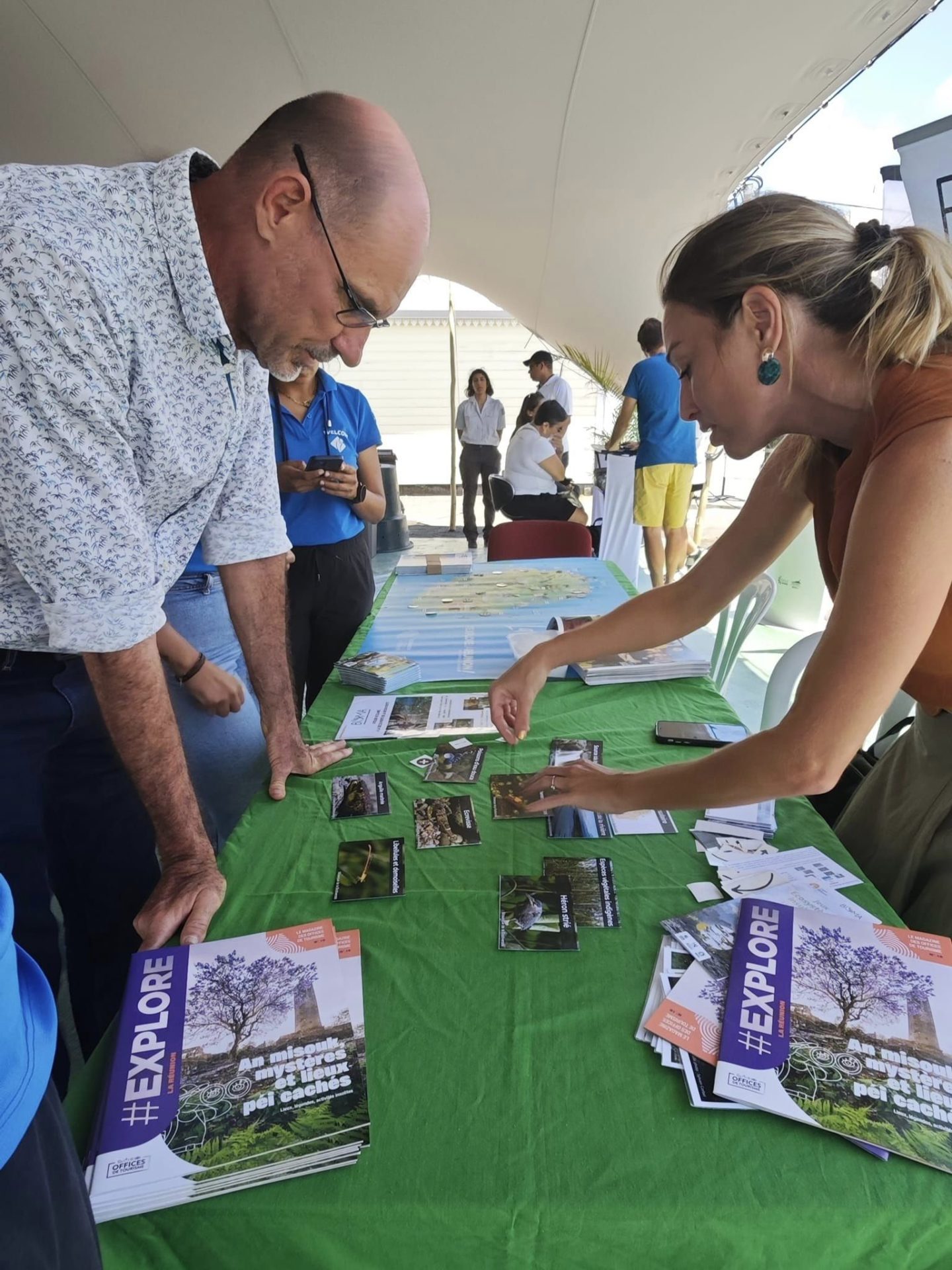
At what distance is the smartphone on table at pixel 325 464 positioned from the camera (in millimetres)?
2365

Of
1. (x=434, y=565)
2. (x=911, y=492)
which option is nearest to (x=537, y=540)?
(x=434, y=565)

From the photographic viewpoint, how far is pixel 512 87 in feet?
17.6

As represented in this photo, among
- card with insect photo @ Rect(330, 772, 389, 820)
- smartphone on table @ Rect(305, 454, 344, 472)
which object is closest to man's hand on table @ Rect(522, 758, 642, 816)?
card with insect photo @ Rect(330, 772, 389, 820)

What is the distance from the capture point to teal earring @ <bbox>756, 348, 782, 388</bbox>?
1033mm

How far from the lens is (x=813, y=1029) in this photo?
0.74 meters

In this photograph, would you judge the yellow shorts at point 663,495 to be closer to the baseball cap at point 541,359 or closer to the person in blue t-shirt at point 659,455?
the person in blue t-shirt at point 659,455

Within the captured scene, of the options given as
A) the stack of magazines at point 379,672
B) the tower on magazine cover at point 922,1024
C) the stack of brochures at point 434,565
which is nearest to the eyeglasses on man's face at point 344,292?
the stack of magazines at point 379,672

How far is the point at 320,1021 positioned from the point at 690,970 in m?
0.41

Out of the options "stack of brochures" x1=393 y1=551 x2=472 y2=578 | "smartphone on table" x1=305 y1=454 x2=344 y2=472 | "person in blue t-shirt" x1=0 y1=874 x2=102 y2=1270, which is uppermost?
"smartphone on table" x1=305 y1=454 x2=344 y2=472

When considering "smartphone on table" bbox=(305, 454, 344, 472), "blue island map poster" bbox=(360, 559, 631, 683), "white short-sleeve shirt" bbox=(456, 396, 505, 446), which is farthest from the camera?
"white short-sleeve shirt" bbox=(456, 396, 505, 446)

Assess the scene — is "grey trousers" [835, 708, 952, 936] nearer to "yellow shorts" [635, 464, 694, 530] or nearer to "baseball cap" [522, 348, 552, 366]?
"yellow shorts" [635, 464, 694, 530]

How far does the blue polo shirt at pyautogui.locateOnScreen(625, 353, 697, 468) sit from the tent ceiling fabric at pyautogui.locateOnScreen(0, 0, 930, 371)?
72.8 inches

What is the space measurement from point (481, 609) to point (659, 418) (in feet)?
10.1

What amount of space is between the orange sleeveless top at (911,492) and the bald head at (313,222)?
701 mm
